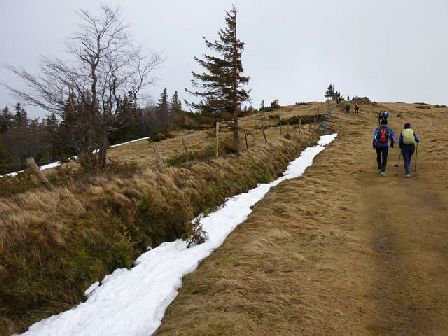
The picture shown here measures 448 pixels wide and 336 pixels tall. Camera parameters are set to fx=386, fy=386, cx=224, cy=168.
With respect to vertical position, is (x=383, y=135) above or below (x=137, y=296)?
above

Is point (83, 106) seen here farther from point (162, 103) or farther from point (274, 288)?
point (162, 103)

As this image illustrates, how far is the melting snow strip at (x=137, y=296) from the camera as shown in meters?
5.50

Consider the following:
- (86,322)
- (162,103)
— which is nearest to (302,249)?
(86,322)

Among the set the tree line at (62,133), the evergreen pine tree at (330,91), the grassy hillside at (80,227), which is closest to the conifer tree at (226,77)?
the tree line at (62,133)

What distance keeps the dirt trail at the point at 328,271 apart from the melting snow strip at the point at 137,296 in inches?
12.2

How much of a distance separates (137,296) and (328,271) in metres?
3.16

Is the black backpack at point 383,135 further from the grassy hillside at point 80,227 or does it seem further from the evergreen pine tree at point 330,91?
the evergreen pine tree at point 330,91

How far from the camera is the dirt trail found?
4.92 m

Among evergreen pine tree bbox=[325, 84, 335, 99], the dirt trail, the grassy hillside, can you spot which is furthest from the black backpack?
evergreen pine tree bbox=[325, 84, 335, 99]

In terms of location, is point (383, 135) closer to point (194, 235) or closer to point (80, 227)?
point (194, 235)

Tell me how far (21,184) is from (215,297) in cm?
818

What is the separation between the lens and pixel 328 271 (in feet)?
20.9

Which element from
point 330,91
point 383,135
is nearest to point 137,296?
point 383,135

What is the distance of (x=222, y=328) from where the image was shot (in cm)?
475
